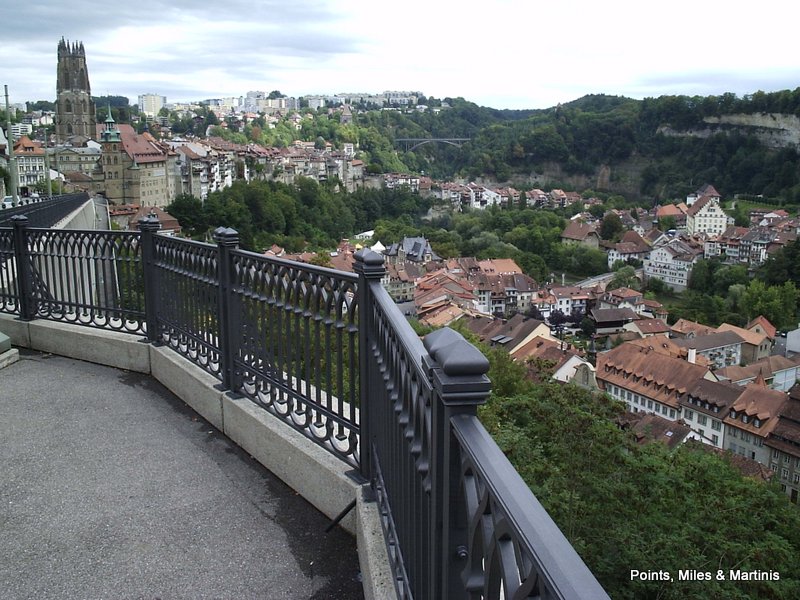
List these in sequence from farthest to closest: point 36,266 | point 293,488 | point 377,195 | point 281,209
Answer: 1. point 377,195
2. point 281,209
3. point 36,266
4. point 293,488

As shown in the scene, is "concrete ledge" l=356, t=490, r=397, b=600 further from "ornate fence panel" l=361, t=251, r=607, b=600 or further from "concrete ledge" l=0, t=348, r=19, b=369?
"concrete ledge" l=0, t=348, r=19, b=369

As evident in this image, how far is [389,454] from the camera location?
2.62 meters

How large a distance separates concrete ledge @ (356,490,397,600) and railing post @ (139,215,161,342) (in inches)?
124

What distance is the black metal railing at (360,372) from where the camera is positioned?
1142 mm

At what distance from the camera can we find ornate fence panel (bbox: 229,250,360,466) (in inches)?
132

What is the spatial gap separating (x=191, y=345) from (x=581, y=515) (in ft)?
18.3

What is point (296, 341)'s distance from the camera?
3.73 meters

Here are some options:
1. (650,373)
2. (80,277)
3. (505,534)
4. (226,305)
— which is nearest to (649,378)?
(650,373)

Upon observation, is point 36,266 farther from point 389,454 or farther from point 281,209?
point 281,209

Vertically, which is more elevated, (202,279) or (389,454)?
(202,279)

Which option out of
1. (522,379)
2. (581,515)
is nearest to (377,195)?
(522,379)

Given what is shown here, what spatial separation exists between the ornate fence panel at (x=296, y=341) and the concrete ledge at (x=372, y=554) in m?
0.39

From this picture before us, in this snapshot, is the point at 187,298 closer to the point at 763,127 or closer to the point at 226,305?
the point at 226,305

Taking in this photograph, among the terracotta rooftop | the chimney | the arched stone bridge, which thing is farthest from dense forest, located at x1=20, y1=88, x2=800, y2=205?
the terracotta rooftop
